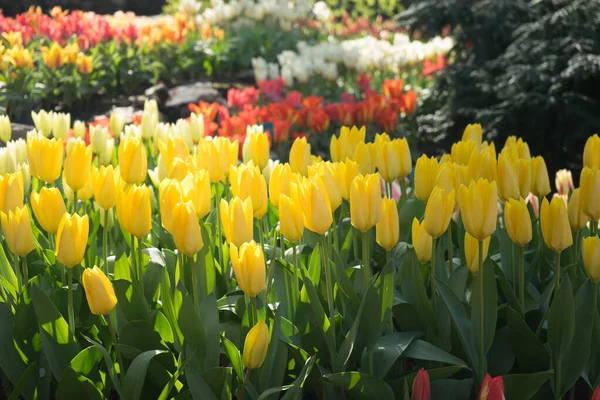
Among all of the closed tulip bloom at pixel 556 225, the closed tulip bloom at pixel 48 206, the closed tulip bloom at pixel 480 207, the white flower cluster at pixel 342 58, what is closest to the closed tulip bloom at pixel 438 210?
the closed tulip bloom at pixel 480 207

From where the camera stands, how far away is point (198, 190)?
157cm

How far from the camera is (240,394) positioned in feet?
4.42

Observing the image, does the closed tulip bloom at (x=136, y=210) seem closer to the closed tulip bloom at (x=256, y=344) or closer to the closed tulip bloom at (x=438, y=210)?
the closed tulip bloom at (x=256, y=344)

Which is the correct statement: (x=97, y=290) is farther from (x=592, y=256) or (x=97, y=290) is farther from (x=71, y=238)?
(x=592, y=256)

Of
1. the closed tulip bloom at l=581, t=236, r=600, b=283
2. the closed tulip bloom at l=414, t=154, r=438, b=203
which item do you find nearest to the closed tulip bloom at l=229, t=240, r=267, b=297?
the closed tulip bloom at l=414, t=154, r=438, b=203

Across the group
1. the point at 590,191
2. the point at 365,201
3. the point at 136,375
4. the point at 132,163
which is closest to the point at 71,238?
the point at 136,375

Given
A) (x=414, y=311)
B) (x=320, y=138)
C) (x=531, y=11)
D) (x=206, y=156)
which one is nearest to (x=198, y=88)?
(x=320, y=138)

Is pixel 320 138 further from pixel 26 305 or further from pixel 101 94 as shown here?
pixel 26 305

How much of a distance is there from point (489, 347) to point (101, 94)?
5.48m

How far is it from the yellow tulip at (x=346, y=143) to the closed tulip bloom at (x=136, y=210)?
2.41ft

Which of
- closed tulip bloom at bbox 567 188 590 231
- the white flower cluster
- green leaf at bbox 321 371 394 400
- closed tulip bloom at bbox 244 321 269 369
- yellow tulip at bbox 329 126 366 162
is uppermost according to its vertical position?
yellow tulip at bbox 329 126 366 162

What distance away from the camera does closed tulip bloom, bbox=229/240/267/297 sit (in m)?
1.32

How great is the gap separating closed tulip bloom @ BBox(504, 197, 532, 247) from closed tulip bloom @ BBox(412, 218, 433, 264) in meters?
0.19

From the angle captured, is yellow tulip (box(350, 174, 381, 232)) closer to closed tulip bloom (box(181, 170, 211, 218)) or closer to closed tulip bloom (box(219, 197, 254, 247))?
closed tulip bloom (box(219, 197, 254, 247))
